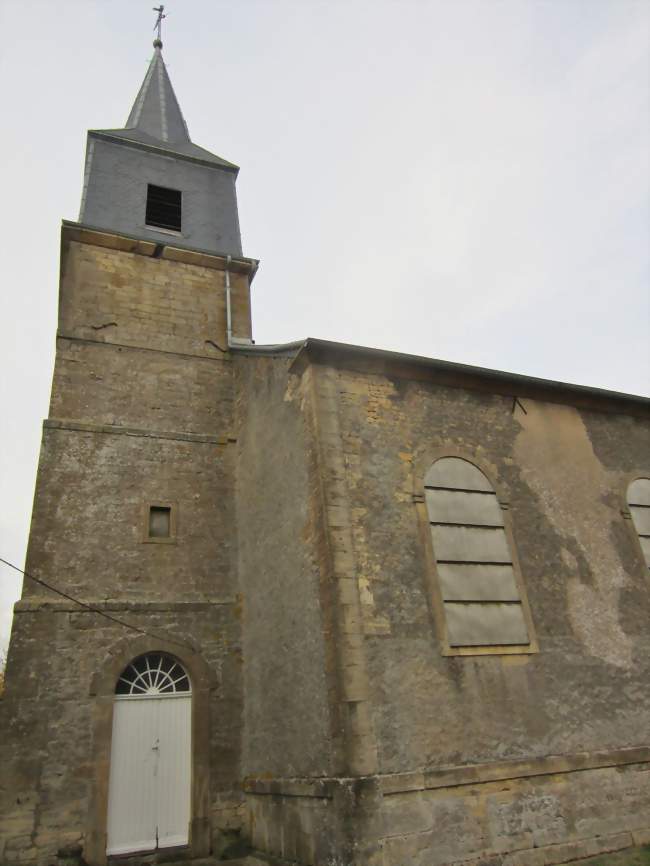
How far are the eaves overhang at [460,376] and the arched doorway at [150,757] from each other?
4757 millimetres

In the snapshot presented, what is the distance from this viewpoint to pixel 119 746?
8.45 m

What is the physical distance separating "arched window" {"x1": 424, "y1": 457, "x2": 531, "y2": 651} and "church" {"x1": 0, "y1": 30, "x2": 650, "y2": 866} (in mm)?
33

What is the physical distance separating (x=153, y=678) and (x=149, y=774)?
119cm

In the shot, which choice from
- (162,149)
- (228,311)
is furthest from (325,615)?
(162,149)

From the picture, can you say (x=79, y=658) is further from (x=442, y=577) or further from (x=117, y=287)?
(x=117, y=287)

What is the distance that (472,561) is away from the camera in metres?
8.14

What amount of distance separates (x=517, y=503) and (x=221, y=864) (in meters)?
5.97

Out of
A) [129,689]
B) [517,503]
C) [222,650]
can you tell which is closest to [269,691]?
[222,650]

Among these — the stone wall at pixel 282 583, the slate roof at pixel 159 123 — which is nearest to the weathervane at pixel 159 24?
the slate roof at pixel 159 123

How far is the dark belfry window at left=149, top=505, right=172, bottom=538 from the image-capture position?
10000 millimetres

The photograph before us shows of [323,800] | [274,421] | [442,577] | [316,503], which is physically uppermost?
[274,421]

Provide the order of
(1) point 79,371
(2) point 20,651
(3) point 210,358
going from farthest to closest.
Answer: (3) point 210,358 → (1) point 79,371 → (2) point 20,651

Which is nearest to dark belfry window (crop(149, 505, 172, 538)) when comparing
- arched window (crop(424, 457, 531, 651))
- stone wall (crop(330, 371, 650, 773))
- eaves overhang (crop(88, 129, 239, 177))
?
stone wall (crop(330, 371, 650, 773))

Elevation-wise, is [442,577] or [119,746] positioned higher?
[442,577]
